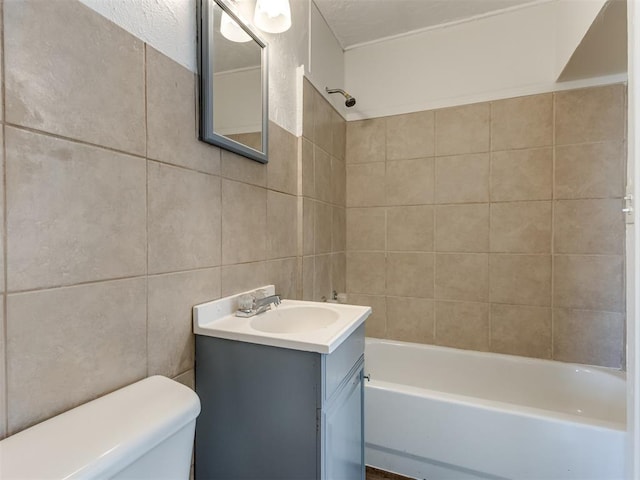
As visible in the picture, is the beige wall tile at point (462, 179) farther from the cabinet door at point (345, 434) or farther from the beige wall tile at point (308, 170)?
the cabinet door at point (345, 434)

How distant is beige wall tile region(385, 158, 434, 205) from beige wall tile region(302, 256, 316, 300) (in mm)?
805

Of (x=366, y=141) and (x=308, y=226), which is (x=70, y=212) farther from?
(x=366, y=141)

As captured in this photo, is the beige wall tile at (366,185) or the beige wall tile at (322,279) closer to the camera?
the beige wall tile at (322,279)

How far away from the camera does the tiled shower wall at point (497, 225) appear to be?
70.0 inches

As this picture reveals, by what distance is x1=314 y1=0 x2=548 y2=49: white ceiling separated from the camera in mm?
1865

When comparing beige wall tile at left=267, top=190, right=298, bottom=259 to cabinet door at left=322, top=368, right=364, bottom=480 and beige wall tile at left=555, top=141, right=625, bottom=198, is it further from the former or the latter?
beige wall tile at left=555, top=141, right=625, bottom=198

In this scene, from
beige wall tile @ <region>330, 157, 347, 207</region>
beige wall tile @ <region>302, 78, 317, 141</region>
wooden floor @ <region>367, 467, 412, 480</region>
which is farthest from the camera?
beige wall tile @ <region>330, 157, 347, 207</region>

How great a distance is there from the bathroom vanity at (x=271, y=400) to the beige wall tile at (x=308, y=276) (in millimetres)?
629

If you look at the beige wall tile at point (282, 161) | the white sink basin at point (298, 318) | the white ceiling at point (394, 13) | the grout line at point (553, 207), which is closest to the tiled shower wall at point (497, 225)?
the grout line at point (553, 207)

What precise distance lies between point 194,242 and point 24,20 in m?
0.60

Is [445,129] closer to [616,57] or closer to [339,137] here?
[339,137]

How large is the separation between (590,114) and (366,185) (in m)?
1.32

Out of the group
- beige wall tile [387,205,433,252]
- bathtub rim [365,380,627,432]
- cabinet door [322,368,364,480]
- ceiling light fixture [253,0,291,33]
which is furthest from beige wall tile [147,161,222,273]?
beige wall tile [387,205,433,252]

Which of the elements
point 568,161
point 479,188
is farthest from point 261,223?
point 568,161
